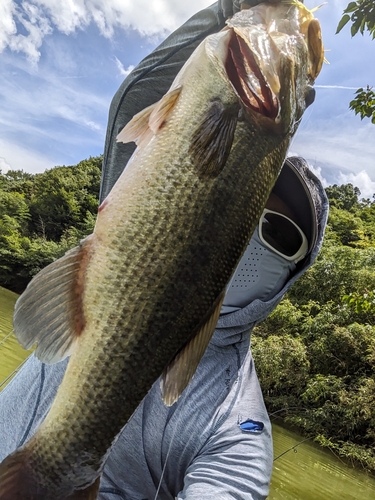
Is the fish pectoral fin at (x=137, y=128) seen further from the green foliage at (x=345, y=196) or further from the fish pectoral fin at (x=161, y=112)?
the green foliage at (x=345, y=196)

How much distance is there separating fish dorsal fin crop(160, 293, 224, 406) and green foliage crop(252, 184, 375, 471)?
524 inches

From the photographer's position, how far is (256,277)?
213cm

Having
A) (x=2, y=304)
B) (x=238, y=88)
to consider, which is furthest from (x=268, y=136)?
(x=2, y=304)

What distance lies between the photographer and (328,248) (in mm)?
27188

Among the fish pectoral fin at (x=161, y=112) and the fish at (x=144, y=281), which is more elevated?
the fish pectoral fin at (x=161, y=112)

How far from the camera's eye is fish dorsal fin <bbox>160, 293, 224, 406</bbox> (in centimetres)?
132

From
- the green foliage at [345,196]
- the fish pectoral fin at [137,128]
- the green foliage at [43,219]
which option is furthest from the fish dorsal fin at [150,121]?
the green foliage at [345,196]

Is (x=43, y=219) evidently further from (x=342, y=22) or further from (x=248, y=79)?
(x=248, y=79)

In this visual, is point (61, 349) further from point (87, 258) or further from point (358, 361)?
point (358, 361)

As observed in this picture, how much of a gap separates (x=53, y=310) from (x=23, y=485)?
46cm

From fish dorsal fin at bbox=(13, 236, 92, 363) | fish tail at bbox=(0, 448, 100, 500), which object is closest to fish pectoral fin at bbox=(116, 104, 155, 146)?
fish dorsal fin at bbox=(13, 236, 92, 363)

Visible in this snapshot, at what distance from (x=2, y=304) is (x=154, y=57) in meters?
22.5

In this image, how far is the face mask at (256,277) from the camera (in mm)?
2129

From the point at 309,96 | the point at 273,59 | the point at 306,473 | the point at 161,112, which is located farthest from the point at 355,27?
the point at 306,473
